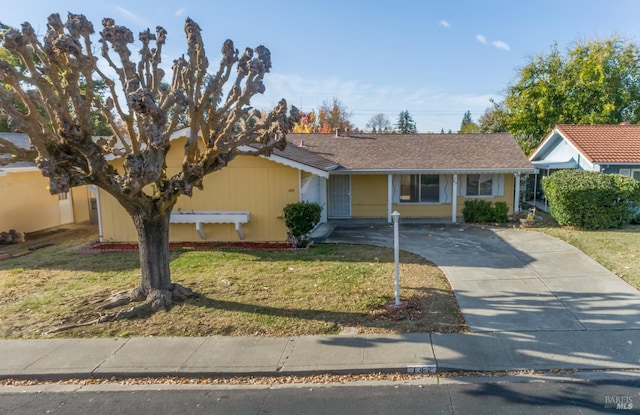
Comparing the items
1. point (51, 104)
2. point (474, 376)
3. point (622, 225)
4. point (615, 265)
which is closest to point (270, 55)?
point (51, 104)

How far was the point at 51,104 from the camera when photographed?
19.6 feet

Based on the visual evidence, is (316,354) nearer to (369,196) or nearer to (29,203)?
(369,196)

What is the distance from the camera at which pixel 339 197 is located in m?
17.3

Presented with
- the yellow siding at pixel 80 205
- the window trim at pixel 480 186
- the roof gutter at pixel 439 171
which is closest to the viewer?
the roof gutter at pixel 439 171

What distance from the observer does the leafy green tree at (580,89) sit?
2752cm

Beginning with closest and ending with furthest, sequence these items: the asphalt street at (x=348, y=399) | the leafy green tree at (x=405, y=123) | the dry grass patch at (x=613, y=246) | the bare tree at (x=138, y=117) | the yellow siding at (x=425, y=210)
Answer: the asphalt street at (x=348, y=399)
the bare tree at (x=138, y=117)
the dry grass patch at (x=613, y=246)
the yellow siding at (x=425, y=210)
the leafy green tree at (x=405, y=123)

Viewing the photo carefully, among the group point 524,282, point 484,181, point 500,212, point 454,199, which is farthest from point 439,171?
point 524,282

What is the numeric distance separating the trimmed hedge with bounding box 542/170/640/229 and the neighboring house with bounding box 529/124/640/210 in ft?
8.78

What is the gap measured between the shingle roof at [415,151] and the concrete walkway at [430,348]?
9.04 m

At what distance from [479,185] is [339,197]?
20.2 feet

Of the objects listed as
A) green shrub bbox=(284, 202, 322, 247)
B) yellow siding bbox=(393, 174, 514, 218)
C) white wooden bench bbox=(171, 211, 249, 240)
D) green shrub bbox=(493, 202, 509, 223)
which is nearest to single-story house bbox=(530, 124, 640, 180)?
yellow siding bbox=(393, 174, 514, 218)

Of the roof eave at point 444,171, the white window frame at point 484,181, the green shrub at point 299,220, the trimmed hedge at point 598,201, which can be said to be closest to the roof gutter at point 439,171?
the roof eave at point 444,171

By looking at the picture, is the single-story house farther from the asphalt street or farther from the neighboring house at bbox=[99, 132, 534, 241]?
the asphalt street

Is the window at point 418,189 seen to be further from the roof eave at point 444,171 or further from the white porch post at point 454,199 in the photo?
the roof eave at point 444,171
